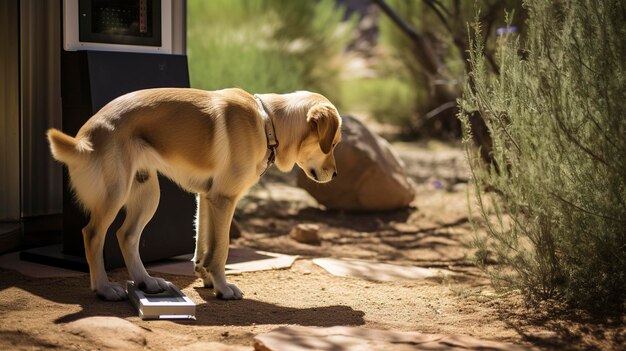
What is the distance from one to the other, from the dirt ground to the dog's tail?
2.99 feet

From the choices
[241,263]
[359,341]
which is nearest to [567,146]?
[359,341]

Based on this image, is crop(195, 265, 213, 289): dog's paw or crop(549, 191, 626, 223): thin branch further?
crop(195, 265, 213, 289): dog's paw

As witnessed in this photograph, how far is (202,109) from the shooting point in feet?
16.5

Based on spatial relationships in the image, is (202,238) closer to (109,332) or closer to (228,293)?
(228,293)

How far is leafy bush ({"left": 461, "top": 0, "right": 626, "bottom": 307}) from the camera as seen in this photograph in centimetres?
439

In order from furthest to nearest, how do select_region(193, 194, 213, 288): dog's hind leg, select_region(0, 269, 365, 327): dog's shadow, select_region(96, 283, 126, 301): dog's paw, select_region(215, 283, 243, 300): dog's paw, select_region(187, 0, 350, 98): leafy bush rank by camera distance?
select_region(187, 0, 350, 98): leafy bush < select_region(193, 194, 213, 288): dog's hind leg < select_region(215, 283, 243, 300): dog's paw < select_region(96, 283, 126, 301): dog's paw < select_region(0, 269, 365, 327): dog's shadow

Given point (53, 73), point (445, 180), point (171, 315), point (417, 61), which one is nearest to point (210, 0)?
point (417, 61)

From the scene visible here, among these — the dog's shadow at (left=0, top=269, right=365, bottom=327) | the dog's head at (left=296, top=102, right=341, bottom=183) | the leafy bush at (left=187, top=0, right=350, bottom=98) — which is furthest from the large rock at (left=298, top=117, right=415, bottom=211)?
the dog's shadow at (left=0, top=269, right=365, bottom=327)

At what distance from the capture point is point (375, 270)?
643 cm

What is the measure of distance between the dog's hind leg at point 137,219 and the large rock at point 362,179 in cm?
383

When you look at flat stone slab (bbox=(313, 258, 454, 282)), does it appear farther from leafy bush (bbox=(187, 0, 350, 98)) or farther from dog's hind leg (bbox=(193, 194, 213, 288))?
leafy bush (bbox=(187, 0, 350, 98))

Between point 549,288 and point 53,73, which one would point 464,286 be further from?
point 53,73

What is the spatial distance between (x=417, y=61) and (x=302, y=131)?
1165 cm

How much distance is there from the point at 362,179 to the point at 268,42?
298 inches
